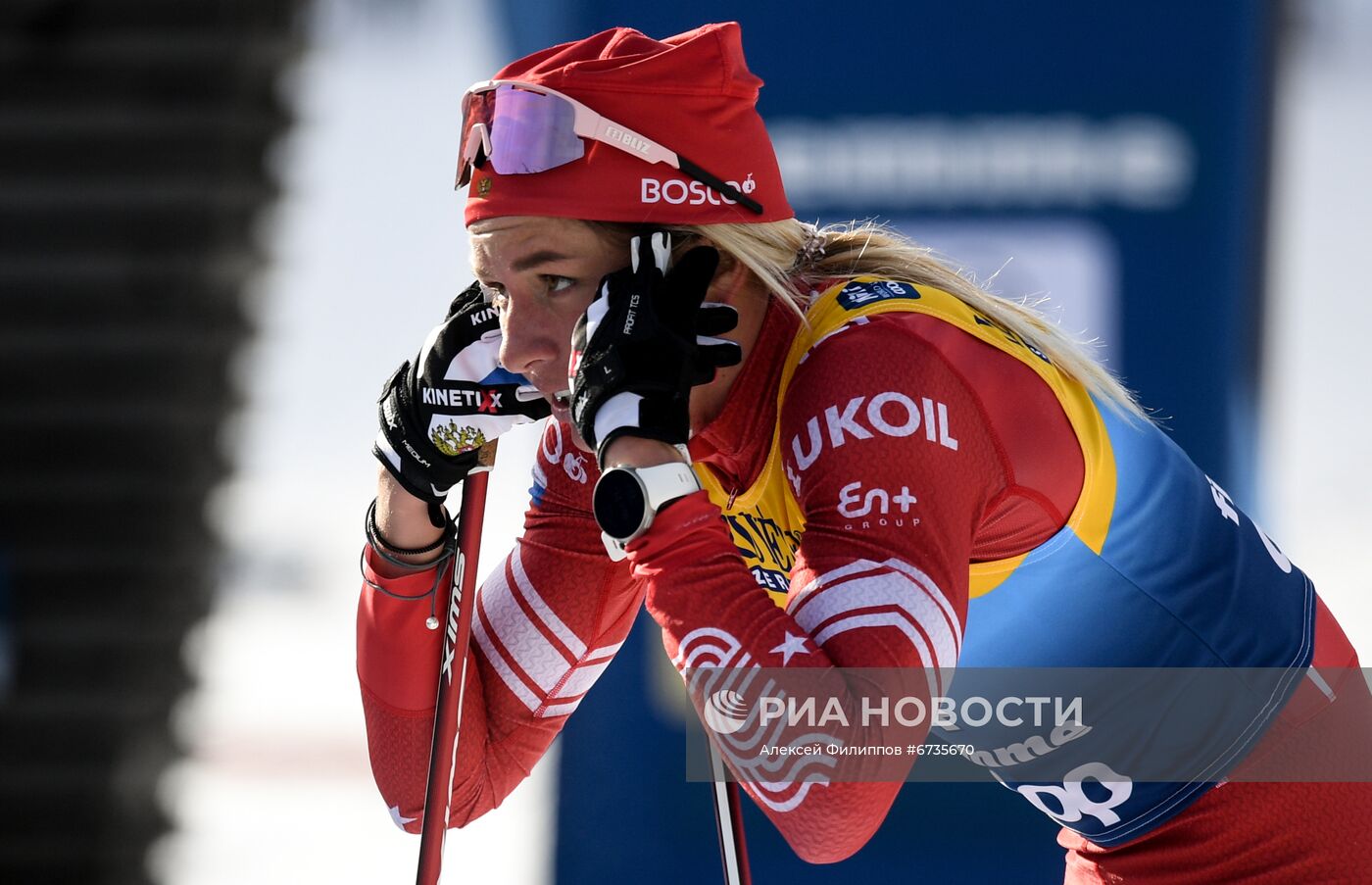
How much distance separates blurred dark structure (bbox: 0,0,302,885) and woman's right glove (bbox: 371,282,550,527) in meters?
3.20

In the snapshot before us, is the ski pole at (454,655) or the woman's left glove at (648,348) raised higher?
the woman's left glove at (648,348)

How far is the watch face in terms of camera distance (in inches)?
62.4

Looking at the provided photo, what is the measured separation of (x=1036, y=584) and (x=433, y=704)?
0.85 m

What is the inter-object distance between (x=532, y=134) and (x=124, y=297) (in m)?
3.72

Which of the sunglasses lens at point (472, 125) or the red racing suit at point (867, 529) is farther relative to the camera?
the sunglasses lens at point (472, 125)

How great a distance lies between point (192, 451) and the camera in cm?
513

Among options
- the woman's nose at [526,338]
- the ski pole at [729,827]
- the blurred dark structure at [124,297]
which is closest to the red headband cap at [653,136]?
the woman's nose at [526,338]

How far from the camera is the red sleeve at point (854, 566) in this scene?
150 centimetres

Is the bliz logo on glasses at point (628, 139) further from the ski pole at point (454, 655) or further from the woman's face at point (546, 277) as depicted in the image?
the ski pole at point (454, 655)

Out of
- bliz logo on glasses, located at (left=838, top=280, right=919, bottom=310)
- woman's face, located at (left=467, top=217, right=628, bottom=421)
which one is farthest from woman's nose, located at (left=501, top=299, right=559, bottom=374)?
bliz logo on glasses, located at (left=838, top=280, right=919, bottom=310)

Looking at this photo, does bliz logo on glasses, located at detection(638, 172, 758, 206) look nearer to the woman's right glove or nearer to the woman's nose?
the woman's nose

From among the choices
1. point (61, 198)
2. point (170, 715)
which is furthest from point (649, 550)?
point (61, 198)

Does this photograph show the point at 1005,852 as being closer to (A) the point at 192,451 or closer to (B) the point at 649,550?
(B) the point at 649,550

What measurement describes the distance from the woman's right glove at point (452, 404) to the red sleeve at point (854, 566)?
0.42 m
